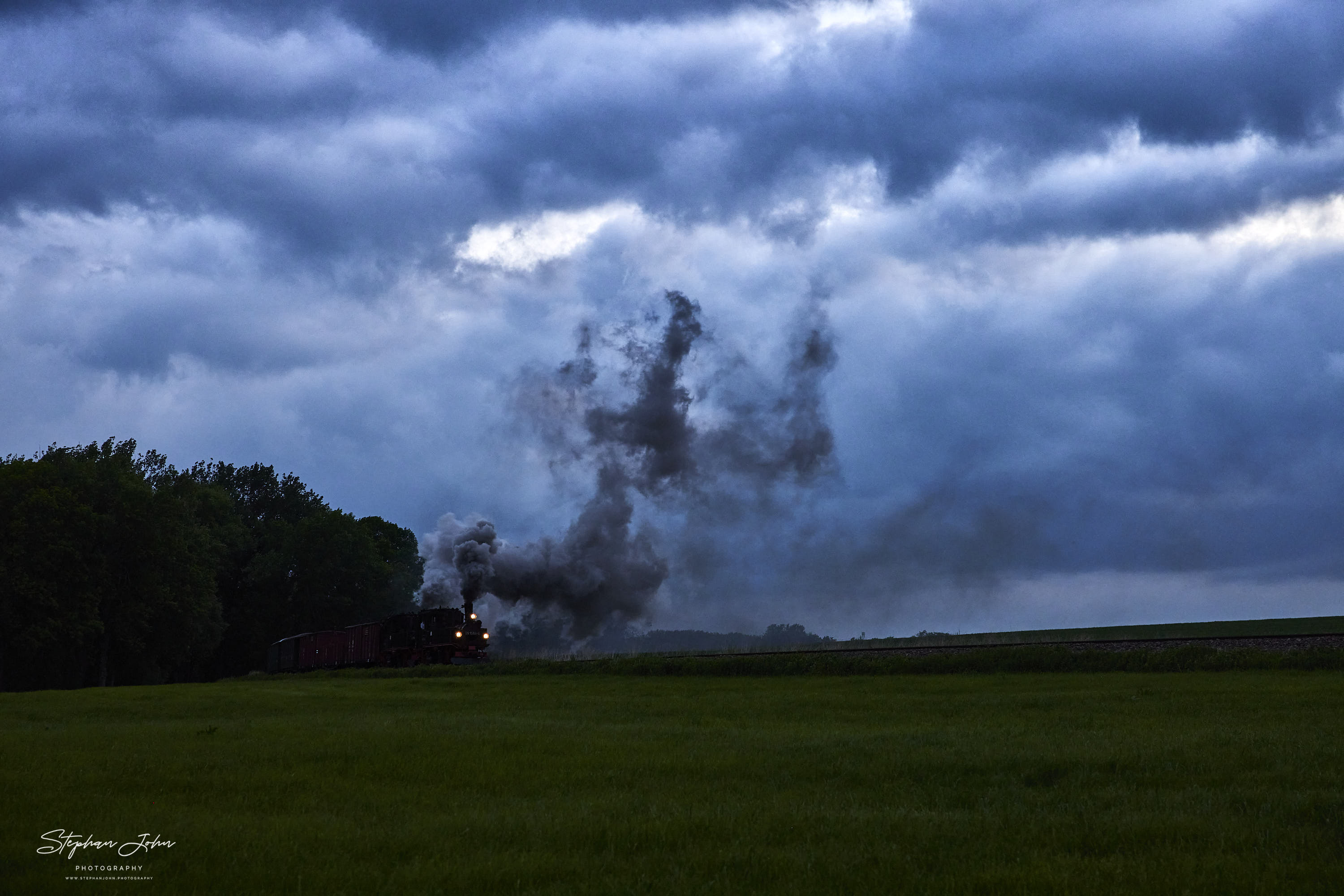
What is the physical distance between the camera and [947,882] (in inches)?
347

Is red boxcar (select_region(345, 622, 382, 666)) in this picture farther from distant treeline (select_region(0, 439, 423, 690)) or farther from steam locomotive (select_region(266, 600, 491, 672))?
distant treeline (select_region(0, 439, 423, 690))

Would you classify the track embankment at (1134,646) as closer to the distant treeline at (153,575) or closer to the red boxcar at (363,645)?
the red boxcar at (363,645)

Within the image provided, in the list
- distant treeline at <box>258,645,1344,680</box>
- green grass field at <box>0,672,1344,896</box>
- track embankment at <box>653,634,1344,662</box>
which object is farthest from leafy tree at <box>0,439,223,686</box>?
green grass field at <box>0,672,1344,896</box>

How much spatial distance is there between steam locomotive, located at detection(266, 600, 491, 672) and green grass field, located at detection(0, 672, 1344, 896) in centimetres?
3871

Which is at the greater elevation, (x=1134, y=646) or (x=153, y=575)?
(x=153, y=575)

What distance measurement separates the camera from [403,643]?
64312 mm

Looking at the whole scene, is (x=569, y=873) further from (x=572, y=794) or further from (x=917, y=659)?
(x=917, y=659)

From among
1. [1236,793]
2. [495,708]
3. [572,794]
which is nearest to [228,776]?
[572,794]

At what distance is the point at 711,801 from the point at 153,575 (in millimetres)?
72180

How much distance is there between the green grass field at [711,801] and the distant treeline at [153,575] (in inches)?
2027

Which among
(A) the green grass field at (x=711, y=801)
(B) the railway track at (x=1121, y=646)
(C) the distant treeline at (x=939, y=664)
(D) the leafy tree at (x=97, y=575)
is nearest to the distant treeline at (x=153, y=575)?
(D) the leafy tree at (x=97, y=575)

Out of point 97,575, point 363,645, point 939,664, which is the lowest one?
point 939,664

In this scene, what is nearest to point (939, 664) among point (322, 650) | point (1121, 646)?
point (1121, 646)

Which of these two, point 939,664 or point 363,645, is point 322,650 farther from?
point 939,664
